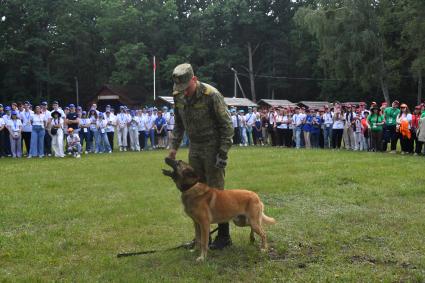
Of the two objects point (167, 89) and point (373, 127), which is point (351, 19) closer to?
point (167, 89)

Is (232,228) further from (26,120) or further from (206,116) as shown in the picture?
(26,120)

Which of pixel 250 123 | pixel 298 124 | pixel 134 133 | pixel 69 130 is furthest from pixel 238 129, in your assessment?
pixel 69 130

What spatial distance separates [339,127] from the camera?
22.8m

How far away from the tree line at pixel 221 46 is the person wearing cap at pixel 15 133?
35.1 meters

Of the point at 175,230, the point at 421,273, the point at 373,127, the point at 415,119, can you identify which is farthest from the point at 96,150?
the point at 421,273

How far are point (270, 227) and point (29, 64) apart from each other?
173 feet

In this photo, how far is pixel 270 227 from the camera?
7.88 m

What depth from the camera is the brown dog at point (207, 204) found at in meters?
6.22

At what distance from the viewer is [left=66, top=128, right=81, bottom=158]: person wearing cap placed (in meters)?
20.3

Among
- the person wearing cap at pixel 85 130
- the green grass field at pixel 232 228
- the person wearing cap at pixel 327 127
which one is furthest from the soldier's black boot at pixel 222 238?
the person wearing cap at pixel 327 127

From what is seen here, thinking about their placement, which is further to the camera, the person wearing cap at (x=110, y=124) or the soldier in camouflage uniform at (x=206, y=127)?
the person wearing cap at (x=110, y=124)

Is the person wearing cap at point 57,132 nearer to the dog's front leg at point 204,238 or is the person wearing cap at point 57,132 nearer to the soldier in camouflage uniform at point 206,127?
the soldier in camouflage uniform at point 206,127

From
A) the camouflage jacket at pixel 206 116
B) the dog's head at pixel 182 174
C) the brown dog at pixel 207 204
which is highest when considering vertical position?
the camouflage jacket at pixel 206 116

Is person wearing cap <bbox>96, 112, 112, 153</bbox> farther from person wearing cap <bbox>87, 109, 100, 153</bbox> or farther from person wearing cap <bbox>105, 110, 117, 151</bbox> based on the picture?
person wearing cap <bbox>105, 110, 117, 151</bbox>
